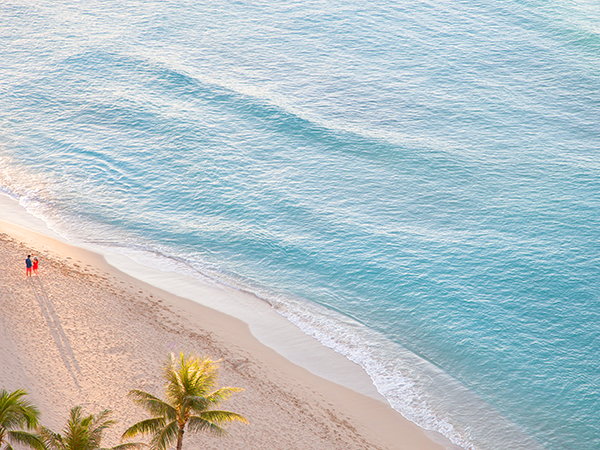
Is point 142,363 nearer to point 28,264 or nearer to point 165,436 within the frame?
point 165,436

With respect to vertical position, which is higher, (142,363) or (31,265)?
(31,265)

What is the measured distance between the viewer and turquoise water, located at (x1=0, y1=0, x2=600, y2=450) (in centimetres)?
3041

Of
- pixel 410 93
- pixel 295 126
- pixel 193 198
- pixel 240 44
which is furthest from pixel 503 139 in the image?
pixel 240 44

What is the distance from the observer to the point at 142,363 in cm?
2586

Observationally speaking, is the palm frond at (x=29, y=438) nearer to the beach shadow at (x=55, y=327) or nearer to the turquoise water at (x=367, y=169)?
the beach shadow at (x=55, y=327)

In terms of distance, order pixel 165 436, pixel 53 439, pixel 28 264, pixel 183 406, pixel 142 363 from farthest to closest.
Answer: pixel 28 264, pixel 142 363, pixel 165 436, pixel 183 406, pixel 53 439

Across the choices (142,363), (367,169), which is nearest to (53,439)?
(142,363)

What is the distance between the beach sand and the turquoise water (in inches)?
141

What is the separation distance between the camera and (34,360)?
24719 millimetres

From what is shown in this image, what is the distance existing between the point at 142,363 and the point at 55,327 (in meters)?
5.37

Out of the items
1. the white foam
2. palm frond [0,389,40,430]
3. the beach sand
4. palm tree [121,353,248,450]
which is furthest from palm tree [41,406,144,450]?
the white foam

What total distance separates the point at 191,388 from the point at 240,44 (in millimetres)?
61064

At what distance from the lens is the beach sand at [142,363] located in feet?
75.5

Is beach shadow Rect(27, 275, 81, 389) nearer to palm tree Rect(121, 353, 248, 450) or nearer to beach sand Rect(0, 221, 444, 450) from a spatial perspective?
beach sand Rect(0, 221, 444, 450)
